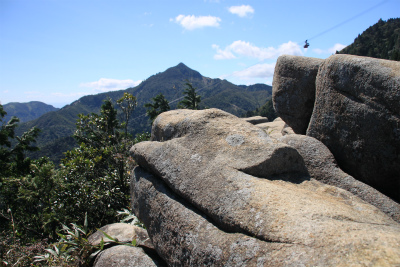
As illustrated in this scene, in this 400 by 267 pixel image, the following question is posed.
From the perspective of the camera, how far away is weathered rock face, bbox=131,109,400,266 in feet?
11.8

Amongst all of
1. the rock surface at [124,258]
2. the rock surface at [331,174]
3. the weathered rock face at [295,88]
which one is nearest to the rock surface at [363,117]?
the rock surface at [331,174]

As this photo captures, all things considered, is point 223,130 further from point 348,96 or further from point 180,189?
point 348,96

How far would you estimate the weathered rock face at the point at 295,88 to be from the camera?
8516mm

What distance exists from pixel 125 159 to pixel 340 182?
8.53m

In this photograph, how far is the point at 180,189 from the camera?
5.85 m

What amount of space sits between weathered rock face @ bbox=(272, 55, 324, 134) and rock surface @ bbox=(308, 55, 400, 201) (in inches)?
33.7

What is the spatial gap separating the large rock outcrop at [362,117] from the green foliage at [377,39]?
11729 centimetres

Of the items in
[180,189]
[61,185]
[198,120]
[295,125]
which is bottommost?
[61,185]

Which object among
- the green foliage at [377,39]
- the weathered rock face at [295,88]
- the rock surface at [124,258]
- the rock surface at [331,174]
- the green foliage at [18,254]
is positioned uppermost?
the green foliage at [377,39]

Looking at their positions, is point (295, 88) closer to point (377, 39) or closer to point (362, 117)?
point (362, 117)

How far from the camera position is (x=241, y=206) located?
4648mm

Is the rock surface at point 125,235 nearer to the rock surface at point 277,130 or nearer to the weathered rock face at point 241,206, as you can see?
the weathered rock face at point 241,206

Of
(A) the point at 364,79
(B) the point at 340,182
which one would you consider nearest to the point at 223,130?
(B) the point at 340,182

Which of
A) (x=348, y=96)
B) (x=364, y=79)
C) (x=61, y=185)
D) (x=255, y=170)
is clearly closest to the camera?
(x=255, y=170)
